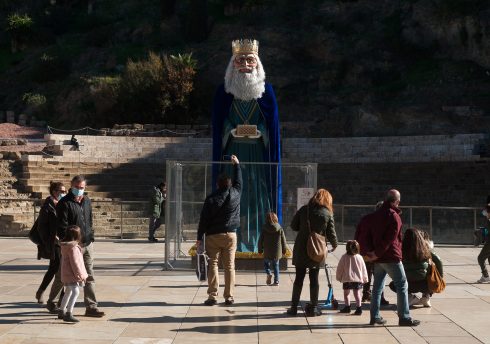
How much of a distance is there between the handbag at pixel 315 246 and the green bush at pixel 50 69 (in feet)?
153

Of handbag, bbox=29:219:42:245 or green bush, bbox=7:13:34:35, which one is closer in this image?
handbag, bbox=29:219:42:245

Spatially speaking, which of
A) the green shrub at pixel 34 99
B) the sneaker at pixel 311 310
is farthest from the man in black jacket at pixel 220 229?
the green shrub at pixel 34 99

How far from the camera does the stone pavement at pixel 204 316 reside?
27.2ft

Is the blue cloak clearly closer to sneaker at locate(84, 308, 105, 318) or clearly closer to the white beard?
the white beard

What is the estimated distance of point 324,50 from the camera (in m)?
Result: 50.1

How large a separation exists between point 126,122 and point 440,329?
1341 inches

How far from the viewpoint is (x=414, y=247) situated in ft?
32.2

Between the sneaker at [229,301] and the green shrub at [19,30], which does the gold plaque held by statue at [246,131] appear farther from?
the green shrub at [19,30]

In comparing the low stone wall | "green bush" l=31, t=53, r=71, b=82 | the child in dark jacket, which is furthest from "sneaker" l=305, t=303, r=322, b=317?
"green bush" l=31, t=53, r=71, b=82

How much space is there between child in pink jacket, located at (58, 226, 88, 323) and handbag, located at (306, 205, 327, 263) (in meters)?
2.57

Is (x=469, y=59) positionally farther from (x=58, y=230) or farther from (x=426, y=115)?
(x=58, y=230)

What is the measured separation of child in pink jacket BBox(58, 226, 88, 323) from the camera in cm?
893

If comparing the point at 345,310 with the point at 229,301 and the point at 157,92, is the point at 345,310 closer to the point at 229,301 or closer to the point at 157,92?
the point at 229,301

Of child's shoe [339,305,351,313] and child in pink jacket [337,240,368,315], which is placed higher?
child in pink jacket [337,240,368,315]
